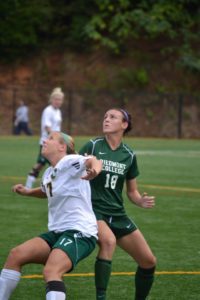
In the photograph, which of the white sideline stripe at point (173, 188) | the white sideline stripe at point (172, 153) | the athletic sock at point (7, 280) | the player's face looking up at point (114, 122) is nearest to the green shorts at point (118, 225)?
the player's face looking up at point (114, 122)

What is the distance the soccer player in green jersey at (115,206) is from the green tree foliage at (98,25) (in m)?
40.7

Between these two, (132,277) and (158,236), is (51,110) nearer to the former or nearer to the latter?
(158,236)

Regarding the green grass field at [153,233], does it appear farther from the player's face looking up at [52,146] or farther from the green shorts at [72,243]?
the player's face looking up at [52,146]

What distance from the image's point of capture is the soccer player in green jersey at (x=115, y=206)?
25.6 feet

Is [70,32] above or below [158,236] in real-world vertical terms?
above

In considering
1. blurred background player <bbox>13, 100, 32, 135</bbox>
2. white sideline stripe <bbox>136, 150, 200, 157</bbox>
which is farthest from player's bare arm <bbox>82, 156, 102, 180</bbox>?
blurred background player <bbox>13, 100, 32, 135</bbox>

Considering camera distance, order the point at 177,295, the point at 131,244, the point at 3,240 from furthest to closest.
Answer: the point at 3,240
the point at 177,295
the point at 131,244

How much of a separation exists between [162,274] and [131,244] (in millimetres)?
1781

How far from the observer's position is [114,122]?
8.28m

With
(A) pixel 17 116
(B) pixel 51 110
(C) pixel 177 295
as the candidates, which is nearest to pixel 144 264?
(C) pixel 177 295

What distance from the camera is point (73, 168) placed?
23.9 ft

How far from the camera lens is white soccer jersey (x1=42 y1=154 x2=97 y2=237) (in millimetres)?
7227

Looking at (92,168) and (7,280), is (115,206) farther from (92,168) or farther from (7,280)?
(7,280)

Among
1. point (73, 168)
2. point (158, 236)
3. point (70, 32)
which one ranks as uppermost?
point (70, 32)
